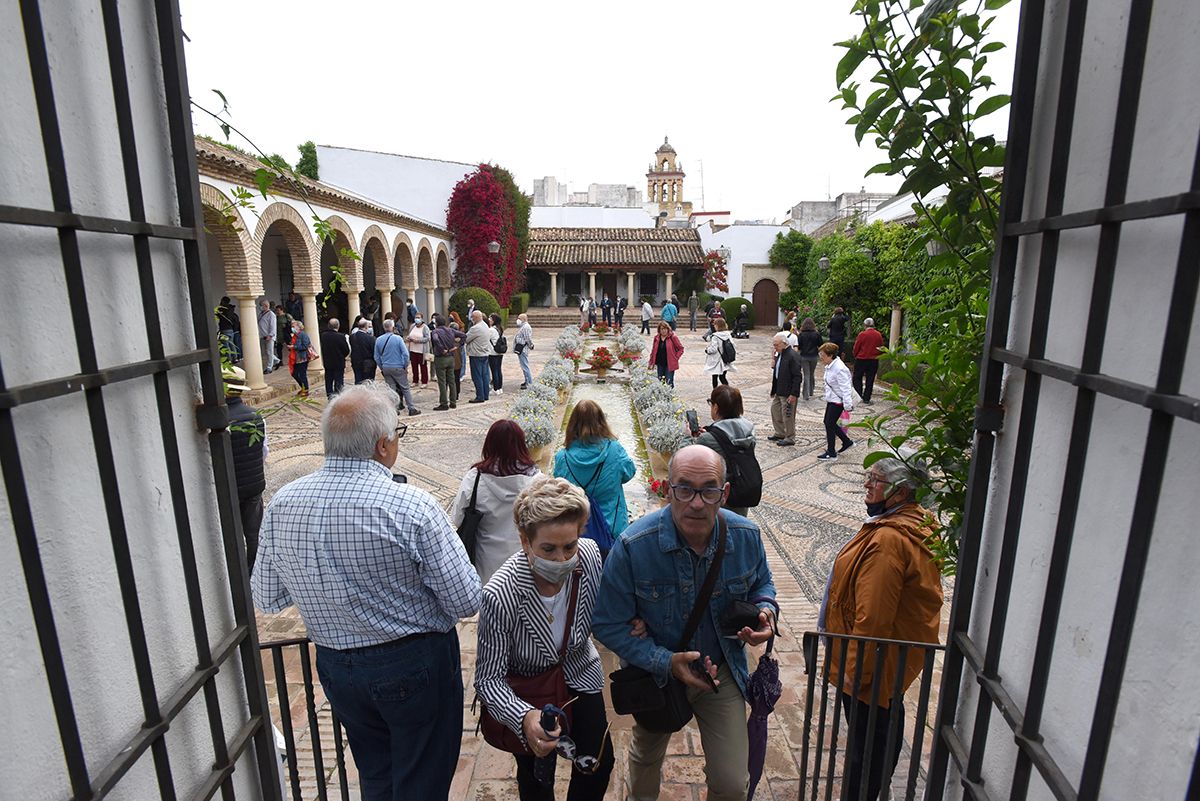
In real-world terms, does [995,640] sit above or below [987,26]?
below

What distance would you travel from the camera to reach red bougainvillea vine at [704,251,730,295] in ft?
111

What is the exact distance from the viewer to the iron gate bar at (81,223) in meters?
1.12

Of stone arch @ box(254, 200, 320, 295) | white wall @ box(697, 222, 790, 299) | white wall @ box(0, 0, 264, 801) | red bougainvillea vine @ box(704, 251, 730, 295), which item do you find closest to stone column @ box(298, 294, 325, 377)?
stone arch @ box(254, 200, 320, 295)

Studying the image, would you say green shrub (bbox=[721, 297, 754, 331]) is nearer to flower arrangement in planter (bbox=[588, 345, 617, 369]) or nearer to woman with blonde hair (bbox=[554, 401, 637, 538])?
flower arrangement in planter (bbox=[588, 345, 617, 369])

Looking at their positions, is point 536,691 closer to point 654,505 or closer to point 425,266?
point 654,505

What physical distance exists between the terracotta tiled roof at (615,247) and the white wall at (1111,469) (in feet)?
113

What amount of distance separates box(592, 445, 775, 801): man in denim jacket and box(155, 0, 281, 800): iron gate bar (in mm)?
1182

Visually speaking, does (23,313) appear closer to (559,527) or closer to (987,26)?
(559,527)

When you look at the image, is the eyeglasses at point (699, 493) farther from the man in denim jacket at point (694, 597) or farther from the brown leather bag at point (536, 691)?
the brown leather bag at point (536, 691)

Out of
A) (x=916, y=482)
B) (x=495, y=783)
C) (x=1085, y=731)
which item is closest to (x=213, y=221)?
(x=495, y=783)

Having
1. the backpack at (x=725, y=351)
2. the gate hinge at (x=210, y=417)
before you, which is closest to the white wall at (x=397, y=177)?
the backpack at (x=725, y=351)

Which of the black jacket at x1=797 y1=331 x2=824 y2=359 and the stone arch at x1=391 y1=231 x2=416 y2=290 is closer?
the black jacket at x1=797 y1=331 x2=824 y2=359

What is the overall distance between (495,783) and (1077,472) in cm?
308

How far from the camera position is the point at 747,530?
2686 millimetres
